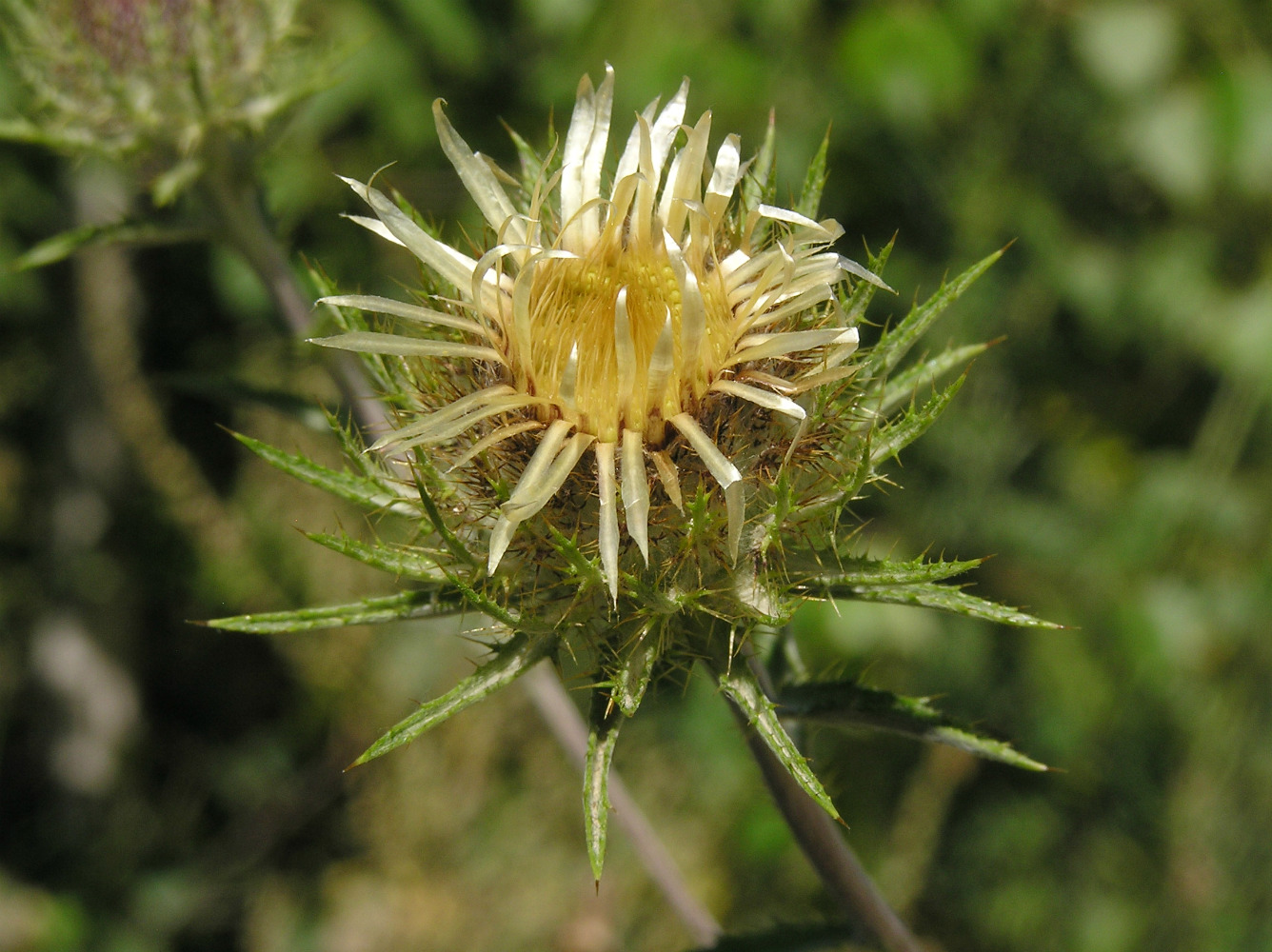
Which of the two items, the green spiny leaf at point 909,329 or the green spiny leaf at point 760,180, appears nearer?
the green spiny leaf at point 909,329

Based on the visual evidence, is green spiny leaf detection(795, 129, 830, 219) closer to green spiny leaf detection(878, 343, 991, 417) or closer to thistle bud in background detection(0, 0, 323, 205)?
green spiny leaf detection(878, 343, 991, 417)

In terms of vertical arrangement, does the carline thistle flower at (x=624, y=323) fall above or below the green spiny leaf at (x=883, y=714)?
above

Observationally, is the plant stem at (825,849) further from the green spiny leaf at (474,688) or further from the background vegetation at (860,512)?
the background vegetation at (860,512)

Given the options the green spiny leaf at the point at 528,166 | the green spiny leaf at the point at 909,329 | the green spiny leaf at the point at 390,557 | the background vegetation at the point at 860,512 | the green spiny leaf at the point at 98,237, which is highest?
the green spiny leaf at the point at 528,166

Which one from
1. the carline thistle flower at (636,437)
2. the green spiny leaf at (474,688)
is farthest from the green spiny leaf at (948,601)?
the green spiny leaf at (474,688)

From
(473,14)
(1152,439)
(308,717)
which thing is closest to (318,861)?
(308,717)

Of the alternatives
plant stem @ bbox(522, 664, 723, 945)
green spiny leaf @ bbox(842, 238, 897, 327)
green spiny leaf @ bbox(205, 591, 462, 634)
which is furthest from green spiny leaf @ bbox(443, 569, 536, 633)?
plant stem @ bbox(522, 664, 723, 945)
